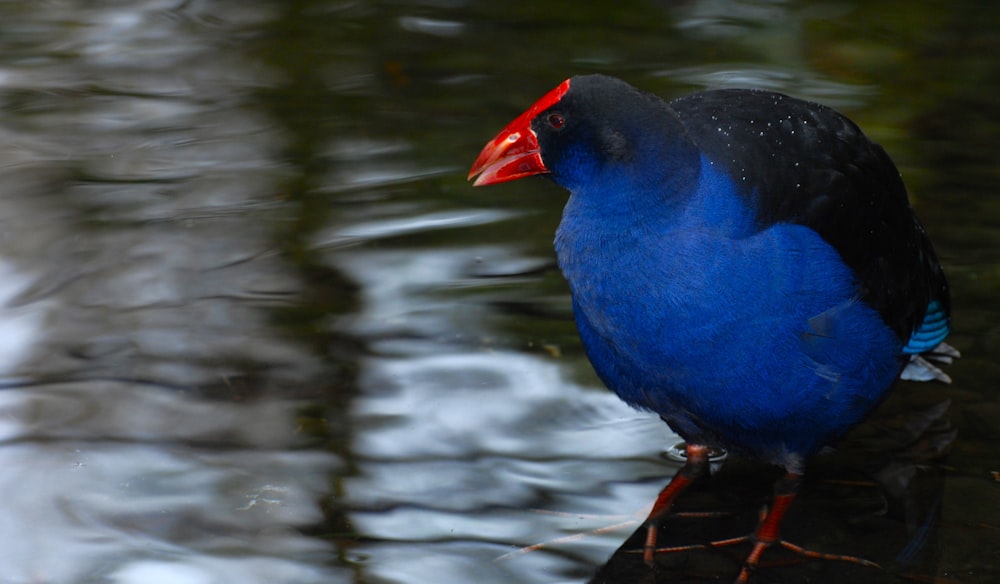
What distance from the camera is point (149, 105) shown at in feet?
17.0

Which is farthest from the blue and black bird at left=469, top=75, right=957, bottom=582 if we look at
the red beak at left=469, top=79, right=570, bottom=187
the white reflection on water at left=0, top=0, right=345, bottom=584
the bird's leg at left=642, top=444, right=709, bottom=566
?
the white reflection on water at left=0, top=0, right=345, bottom=584

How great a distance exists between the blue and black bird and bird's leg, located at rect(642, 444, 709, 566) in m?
0.24

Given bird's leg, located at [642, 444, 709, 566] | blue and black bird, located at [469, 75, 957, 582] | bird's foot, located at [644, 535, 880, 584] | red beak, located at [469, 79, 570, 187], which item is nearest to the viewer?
blue and black bird, located at [469, 75, 957, 582]

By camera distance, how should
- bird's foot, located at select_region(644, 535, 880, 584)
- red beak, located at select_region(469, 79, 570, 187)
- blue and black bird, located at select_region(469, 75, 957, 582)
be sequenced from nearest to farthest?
blue and black bird, located at select_region(469, 75, 957, 582)
red beak, located at select_region(469, 79, 570, 187)
bird's foot, located at select_region(644, 535, 880, 584)

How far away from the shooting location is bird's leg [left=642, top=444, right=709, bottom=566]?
2957 millimetres

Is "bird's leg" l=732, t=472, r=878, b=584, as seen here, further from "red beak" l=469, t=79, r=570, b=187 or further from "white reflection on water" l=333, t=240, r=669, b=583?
"red beak" l=469, t=79, r=570, b=187

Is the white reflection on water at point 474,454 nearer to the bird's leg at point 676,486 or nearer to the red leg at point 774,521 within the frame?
the bird's leg at point 676,486

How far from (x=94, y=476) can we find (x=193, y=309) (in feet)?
2.75

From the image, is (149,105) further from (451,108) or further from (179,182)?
(451,108)

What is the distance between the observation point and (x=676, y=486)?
10.1 feet

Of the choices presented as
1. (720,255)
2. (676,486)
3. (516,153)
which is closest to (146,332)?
(516,153)

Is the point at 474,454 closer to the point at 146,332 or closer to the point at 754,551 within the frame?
the point at 754,551

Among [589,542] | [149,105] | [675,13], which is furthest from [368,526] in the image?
[675,13]

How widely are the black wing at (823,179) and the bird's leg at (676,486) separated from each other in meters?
0.58
